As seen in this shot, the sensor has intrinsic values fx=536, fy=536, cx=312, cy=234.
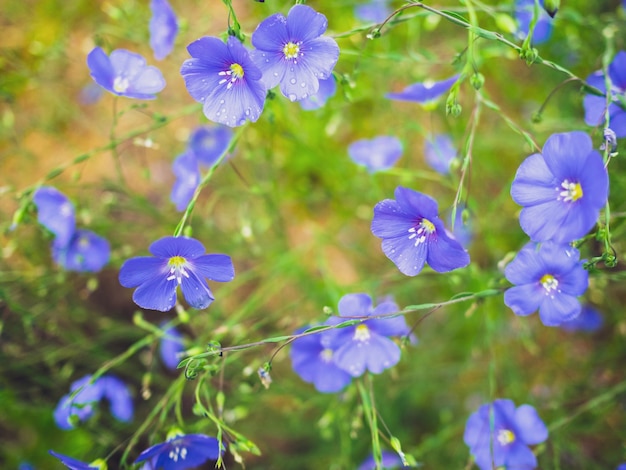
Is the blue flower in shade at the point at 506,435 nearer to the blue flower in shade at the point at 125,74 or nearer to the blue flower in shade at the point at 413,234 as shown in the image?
the blue flower in shade at the point at 413,234

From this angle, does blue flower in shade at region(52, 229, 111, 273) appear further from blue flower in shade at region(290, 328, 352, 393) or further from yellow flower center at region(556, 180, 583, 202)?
yellow flower center at region(556, 180, 583, 202)

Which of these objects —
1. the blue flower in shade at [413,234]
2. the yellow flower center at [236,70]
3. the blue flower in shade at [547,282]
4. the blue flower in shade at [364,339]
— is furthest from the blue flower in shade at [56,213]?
the blue flower in shade at [547,282]

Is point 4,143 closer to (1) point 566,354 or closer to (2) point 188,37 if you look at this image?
(2) point 188,37

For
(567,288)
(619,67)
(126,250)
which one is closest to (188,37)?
(126,250)

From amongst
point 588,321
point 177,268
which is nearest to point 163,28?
point 177,268

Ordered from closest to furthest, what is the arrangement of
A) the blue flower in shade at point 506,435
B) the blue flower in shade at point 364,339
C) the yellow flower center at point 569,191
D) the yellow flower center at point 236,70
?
the yellow flower center at point 569,191
the yellow flower center at point 236,70
the blue flower in shade at point 364,339
the blue flower in shade at point 506,435

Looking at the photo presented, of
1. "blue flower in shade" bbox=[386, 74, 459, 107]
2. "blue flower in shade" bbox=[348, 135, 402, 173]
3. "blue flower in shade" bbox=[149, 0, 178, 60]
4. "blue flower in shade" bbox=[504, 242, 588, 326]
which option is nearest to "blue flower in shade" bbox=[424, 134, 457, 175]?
"blue flower in shade" bbox=[348, 135, 402, 173]
